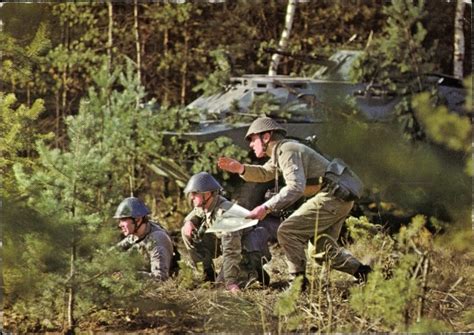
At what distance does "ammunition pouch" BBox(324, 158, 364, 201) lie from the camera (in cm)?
632

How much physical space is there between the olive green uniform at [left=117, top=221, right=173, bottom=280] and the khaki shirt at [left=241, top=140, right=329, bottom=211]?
0.85 metres

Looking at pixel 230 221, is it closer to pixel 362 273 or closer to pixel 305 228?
pixel 305 228

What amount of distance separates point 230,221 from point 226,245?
18cm

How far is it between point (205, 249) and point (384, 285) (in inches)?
98.8

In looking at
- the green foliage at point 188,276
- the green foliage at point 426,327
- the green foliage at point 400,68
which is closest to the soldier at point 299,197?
the green foliage at point 188,276

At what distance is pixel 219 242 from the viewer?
23.6 feet

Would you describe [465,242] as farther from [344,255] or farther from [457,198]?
[457,198]

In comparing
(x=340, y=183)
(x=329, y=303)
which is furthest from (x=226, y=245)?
(x=329, y=303)

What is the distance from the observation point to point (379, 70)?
34.9 ft

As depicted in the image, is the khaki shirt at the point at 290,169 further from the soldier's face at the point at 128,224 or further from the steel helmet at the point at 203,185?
the soldier's face at the point at 128,224

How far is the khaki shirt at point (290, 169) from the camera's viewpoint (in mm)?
6051

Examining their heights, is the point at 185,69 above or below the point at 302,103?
below

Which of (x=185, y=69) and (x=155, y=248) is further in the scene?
(x=185, y=69)

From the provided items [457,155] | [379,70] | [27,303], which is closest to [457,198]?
[457,155]
